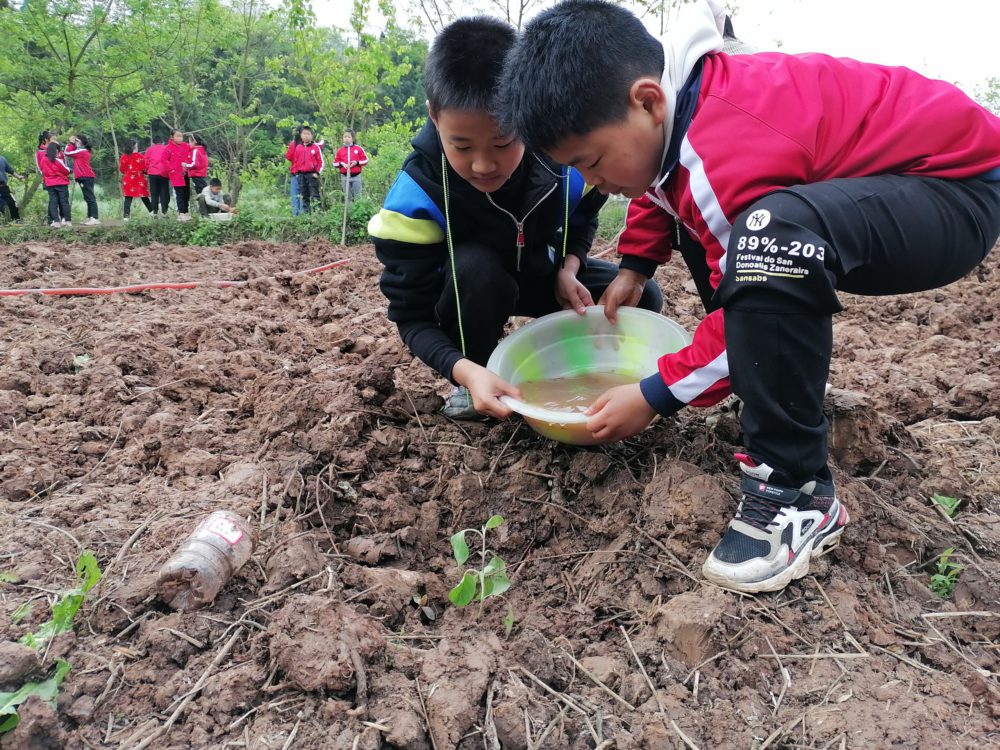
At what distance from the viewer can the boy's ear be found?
1.46m

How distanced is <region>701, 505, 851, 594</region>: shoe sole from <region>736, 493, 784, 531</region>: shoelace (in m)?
0.10

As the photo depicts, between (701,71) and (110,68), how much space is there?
14455 mm

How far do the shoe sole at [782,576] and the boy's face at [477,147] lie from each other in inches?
46.6

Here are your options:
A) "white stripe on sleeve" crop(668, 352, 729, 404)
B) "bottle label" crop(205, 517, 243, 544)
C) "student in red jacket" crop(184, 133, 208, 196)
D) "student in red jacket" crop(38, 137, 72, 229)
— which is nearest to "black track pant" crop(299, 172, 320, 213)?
"student in red jacket" crop(184, 133, 208, 196)

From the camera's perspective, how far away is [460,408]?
2.36 metres

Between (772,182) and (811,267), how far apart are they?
0.21 metres

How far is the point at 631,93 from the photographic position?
1.46 meters

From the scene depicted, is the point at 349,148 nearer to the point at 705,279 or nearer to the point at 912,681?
the point at 705,279

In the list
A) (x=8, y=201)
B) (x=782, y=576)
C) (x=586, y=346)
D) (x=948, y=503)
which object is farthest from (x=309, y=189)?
(x=782, y=576)

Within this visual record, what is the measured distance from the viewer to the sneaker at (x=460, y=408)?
7.71ft

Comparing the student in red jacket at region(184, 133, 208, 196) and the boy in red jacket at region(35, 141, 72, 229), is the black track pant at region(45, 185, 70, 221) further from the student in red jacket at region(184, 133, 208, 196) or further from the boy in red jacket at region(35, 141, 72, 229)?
the student in red jacket at region(184, 133, 208, 196)

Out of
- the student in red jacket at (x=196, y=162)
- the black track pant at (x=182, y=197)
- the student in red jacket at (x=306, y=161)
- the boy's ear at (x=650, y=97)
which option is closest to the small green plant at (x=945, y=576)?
the boy's ear at (x=650, y=97)

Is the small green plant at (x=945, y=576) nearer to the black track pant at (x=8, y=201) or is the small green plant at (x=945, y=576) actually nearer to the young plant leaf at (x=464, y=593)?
the young plant leaf at (x=464, y=593)

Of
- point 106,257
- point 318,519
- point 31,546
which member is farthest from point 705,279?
point 106,257
